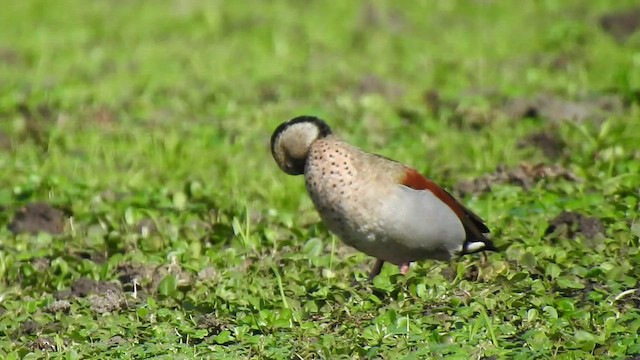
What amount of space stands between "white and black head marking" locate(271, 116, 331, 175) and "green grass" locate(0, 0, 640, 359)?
0.62 metres

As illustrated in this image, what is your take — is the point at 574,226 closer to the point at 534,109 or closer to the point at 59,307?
the point at 59,307

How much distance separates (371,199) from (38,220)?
251 centimetres

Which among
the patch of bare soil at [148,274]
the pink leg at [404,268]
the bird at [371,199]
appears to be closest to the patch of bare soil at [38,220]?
the patch of bare soil at [148,274]

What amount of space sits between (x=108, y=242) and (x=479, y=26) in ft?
19.8

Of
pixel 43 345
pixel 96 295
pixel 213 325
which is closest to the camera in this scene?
pixel 43 345

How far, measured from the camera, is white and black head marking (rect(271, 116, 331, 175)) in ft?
19.2

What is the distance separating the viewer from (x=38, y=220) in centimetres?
743

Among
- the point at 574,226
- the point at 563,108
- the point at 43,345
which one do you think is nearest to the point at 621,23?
the point at 563,108

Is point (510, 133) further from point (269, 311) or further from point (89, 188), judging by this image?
point (269, 311)

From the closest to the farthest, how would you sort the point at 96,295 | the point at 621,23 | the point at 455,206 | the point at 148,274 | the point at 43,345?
the point at 43,345 < the point at 455,206 < the point at 96,295 < the point at 148,274 < the point at 621,23

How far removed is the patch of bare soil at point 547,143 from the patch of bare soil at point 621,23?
10.4 ft

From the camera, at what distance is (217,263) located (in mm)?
6605

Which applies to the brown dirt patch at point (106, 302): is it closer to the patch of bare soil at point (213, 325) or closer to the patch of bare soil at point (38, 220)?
the patch of bare soil at point (213, 325)

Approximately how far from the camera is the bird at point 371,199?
5.67 m
